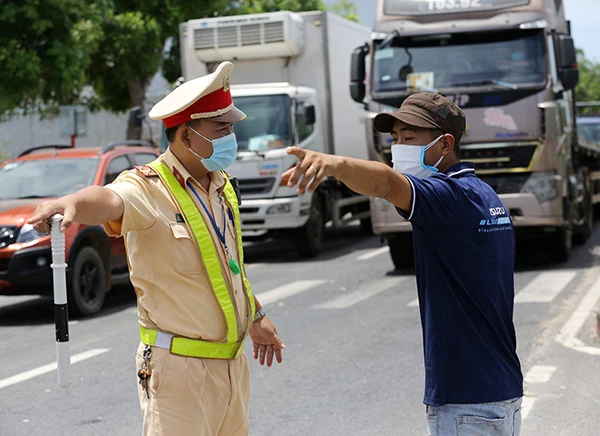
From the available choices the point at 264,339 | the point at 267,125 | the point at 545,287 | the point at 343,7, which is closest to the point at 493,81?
the point at 545,287

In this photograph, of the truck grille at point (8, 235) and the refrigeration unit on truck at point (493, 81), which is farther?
the refrigeration unit on truck at point (493, 81)

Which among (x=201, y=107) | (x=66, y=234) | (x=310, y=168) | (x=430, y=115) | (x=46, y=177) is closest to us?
(x=310, y=168)

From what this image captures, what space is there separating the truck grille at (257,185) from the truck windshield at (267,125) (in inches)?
19.5

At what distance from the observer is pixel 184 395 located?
11.3ft

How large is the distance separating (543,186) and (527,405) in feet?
22.8

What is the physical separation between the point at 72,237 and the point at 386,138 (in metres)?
4.62

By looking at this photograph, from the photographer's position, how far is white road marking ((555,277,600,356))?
8.44 m

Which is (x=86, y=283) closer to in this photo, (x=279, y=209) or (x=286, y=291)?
(x=286, y=291)

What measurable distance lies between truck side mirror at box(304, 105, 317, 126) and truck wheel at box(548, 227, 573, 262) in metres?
4.31

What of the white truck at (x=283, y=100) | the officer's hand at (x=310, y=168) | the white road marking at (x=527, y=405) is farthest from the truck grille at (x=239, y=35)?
the officer's hand at (x=310, y=168)

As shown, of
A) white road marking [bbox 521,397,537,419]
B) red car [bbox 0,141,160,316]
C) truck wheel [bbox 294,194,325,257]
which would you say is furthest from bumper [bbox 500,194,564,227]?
white road marking [bbox 521,397,537,419]

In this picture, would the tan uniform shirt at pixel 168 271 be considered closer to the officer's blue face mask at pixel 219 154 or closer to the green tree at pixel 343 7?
the officer's blue face mask at pixel 219 154

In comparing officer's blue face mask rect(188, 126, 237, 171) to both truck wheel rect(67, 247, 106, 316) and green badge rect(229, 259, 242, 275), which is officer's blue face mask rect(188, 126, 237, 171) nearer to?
green badge rect(229, 259, 242, 275)

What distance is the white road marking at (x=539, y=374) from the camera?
23.9 ft
